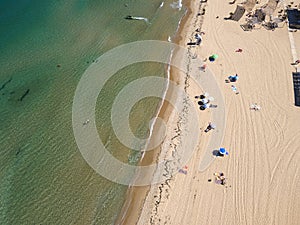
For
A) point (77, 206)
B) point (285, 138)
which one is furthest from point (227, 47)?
point (77, 206)

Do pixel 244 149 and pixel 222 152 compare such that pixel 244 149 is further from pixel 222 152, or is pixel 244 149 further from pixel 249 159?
pixel 222 152

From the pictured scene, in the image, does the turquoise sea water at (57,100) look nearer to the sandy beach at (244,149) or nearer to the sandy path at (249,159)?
the sandy beach at (244,149)

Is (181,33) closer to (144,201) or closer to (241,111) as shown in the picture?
(241,111)

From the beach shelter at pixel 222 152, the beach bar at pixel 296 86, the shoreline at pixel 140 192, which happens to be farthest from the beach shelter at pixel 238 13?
the beach shelter at pixel 222 152

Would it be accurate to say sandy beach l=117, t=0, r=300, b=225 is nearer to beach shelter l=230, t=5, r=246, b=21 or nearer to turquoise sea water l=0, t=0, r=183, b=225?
turquoise sea water l=0, t=0, r=183, b=225

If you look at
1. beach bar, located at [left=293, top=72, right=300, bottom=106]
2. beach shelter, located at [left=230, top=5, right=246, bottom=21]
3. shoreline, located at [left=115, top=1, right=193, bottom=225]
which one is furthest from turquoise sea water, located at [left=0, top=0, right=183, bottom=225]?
beach bar, located at [left=293, top=72, right=300, bottom=106]

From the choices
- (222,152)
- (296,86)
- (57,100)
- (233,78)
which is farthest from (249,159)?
(57,100)

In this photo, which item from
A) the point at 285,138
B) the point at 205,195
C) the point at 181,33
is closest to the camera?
the point at 205,195
